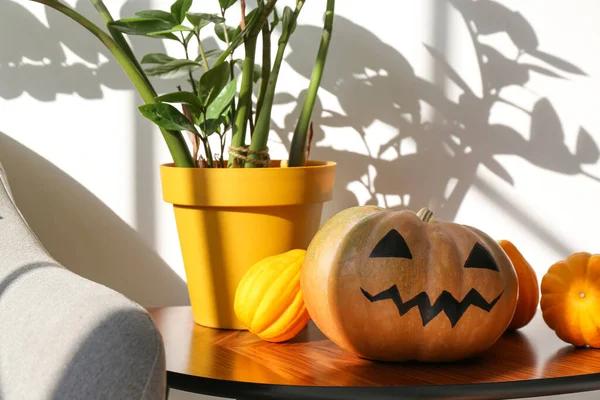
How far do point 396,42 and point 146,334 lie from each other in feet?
3.10

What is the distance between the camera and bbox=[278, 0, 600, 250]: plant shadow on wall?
4.62ft

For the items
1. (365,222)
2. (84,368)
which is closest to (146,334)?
(84,368)

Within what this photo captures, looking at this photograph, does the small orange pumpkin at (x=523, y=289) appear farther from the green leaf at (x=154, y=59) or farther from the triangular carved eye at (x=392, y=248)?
the green leaf at (x=154, y=59)

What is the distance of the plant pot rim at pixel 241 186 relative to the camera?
3.31 feet

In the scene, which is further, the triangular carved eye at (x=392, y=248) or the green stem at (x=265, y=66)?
the green stem at (x=265, y=66)

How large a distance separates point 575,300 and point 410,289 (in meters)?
0.25

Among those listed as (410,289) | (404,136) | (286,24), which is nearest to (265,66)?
(286,24)

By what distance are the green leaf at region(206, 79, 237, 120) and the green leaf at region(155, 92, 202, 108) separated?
18 mm

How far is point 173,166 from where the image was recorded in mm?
1120

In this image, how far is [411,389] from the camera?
74 cm

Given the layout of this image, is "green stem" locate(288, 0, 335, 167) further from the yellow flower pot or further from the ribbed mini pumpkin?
the ribbed mini pumpkin

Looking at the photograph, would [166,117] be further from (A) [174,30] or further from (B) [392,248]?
(B) [392,248]

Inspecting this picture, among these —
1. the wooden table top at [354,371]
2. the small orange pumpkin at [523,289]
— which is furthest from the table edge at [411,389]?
the small orange pumpkin at [523,289]

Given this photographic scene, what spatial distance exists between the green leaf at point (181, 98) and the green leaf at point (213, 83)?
0.01m
